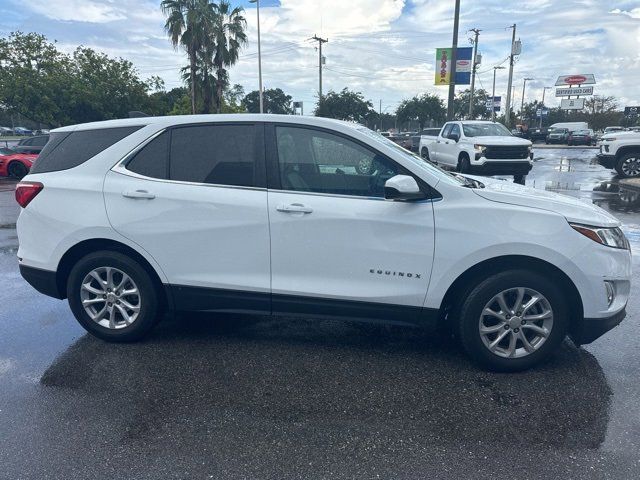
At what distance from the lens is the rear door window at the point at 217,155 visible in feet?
12.0

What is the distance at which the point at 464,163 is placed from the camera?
15109 millimetres

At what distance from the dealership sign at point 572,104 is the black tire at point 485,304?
292 feet

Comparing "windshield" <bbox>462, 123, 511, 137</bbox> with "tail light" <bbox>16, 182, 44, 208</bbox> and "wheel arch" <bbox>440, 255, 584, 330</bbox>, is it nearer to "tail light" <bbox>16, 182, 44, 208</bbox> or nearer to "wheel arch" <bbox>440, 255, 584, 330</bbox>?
"wheel arch" <bbox>440, 255, 584, 330</bbox>

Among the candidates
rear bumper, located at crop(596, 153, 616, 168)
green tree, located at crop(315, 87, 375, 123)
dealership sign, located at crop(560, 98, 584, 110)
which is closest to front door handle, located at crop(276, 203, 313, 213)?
rear bumper, located at crop(596, 153, 616, 168)

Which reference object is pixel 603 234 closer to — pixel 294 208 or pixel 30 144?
pixel 294 208

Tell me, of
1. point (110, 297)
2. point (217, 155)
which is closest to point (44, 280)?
point (110, 297)

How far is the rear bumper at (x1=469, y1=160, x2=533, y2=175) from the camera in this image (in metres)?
14.1

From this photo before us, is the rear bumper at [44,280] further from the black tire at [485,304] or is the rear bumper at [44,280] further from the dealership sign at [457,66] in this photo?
the dealership sign at [457,66]

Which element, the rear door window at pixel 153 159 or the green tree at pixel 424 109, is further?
the green tree at pixel 424 109

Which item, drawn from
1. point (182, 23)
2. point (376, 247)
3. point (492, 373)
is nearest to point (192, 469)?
point (376, 247)

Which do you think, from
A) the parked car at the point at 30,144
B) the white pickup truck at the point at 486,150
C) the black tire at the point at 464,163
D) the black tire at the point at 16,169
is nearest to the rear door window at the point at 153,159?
the white pickup truck at the point at 486,150

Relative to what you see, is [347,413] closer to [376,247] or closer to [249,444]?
[249,444]

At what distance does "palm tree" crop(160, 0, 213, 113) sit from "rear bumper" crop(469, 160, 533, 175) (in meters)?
25.3

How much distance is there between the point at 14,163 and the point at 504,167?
1654 centimetres
